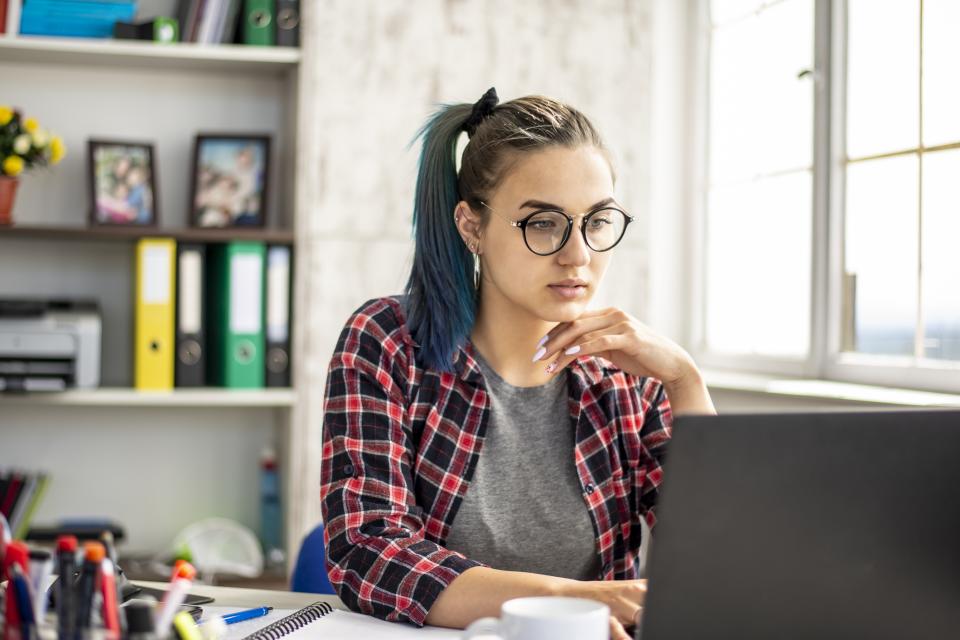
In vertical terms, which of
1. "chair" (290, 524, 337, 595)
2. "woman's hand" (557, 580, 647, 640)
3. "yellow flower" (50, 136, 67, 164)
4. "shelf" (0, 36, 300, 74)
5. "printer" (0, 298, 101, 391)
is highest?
"shelf" (0, 36, 300, 74)

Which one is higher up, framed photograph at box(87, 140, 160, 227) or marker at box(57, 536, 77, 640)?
framed photograph at box(87, 140, 160, 227)

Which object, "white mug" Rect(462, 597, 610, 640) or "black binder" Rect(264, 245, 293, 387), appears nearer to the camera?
"white mug" Rect(462, 597, 610, 640)

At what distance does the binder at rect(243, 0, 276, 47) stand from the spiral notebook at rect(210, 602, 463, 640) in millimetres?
1929

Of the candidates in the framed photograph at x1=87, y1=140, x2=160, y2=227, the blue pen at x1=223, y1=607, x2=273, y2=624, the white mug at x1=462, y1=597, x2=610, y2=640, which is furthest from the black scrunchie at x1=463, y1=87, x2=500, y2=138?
the framed photograph at x1=87, y1=140, x2=160, y2=227

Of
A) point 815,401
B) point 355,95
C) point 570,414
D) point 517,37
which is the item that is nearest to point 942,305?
point 815,401

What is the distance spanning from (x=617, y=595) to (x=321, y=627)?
0.33m

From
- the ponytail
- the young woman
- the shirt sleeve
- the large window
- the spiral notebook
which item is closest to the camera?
the spiral notebook

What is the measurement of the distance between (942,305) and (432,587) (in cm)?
143

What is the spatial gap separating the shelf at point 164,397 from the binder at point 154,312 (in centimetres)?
5

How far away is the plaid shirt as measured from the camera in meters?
1.24

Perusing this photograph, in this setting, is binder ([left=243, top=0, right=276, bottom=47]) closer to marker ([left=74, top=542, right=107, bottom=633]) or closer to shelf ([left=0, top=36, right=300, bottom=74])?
shelf ([left=0, top=36, right=300, bottom=74])

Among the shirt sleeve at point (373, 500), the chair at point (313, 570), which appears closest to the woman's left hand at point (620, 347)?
the shirt sleeve at point (373, 500)

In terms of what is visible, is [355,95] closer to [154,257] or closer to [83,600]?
[154,257]

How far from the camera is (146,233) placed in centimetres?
263
